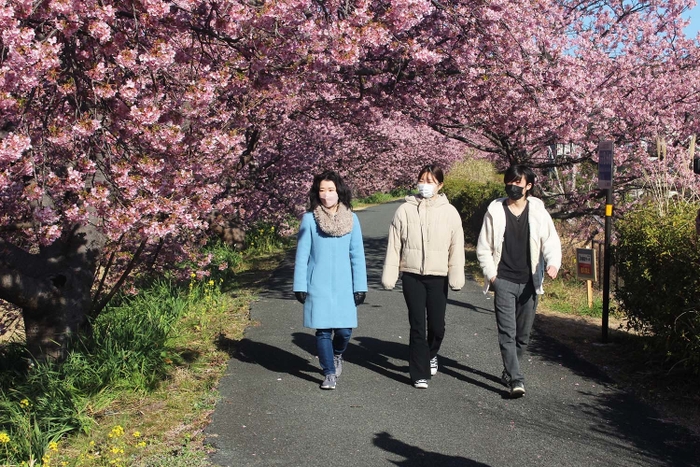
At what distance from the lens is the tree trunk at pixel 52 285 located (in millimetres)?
6605

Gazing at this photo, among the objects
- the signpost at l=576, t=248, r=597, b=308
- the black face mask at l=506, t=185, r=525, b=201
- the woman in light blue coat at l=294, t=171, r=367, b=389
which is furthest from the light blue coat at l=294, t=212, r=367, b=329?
the signpost at l=576, t=248, r=597, b=308

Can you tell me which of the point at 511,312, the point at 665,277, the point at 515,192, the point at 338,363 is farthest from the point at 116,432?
the point at 665,277

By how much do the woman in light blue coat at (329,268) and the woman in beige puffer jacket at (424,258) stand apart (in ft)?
1.01

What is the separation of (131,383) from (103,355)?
435 mm

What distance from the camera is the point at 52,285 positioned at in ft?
22.6

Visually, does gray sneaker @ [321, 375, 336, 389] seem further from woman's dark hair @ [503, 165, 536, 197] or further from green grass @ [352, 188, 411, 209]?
green grass @ [352, 188, 411, 209]

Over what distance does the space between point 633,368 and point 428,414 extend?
261 cm

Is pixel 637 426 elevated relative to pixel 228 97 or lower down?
lower down

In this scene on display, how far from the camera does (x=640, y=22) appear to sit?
15062 millimetres

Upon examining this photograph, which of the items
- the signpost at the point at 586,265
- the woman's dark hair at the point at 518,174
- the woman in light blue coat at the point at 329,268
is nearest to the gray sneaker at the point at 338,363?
the woman in light blue coat at the point at 329,268

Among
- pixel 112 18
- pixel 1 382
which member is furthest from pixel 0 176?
pixel 1 382

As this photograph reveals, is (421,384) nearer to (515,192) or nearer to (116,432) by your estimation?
(515,192)

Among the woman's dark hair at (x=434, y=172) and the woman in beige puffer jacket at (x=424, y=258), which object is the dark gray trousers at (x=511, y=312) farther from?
the woman's dark hair at (x=434, y=172)

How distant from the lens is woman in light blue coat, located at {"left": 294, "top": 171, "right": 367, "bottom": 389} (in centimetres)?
627
